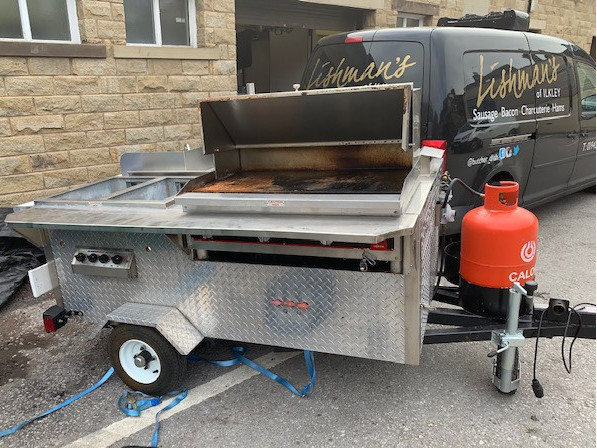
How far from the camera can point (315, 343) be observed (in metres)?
2.74

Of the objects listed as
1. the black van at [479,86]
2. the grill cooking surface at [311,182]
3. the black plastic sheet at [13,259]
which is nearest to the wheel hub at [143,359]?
the grill cooking surface at [311,182]

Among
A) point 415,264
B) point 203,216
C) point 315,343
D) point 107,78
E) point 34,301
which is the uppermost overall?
point 107,78

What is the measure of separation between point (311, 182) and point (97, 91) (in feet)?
12.5

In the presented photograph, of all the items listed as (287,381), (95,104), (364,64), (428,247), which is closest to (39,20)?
(95,104)

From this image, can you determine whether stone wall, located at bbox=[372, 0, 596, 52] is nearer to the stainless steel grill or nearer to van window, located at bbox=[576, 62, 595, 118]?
van window, located at bbox=[576, 62, 595, 118]

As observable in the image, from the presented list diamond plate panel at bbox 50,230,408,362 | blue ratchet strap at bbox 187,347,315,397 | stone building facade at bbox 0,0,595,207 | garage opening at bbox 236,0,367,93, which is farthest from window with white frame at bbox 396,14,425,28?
diamond plate panel at bbox 50,230,408,362

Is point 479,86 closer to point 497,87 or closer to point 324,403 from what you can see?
point 497,87

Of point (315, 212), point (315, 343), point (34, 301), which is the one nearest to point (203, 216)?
point (315, 212)

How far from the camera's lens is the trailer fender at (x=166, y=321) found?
9.29 ft

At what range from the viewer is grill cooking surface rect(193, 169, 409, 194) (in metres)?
2.90

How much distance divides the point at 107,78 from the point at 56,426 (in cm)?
429

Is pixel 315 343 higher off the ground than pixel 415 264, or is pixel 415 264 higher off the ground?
pixel 415 264

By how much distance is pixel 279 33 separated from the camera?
11086mm

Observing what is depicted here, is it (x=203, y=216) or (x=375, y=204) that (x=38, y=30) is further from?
(x=375, y=204)
